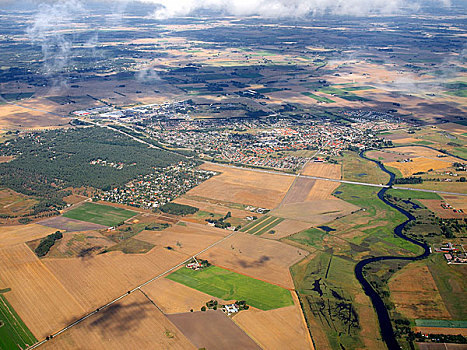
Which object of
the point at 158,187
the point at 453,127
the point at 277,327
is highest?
the point at 453,127

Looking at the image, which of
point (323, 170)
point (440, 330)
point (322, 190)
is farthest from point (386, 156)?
point (440, 330)

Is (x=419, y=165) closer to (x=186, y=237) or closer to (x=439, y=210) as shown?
(x=439, y=210)

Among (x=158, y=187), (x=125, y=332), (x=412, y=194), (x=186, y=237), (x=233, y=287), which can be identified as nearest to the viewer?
(x=125, y=332)

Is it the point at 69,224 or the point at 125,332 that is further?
the point at 69,224

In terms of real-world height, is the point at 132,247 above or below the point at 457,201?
below

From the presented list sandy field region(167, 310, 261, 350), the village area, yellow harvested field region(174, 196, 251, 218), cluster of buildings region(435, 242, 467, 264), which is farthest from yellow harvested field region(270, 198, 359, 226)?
sandy field region(167, 310, 261, 350)

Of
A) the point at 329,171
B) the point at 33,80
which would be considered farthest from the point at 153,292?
the point at 33,80

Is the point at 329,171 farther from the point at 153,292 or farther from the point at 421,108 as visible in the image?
the point at 421,108
